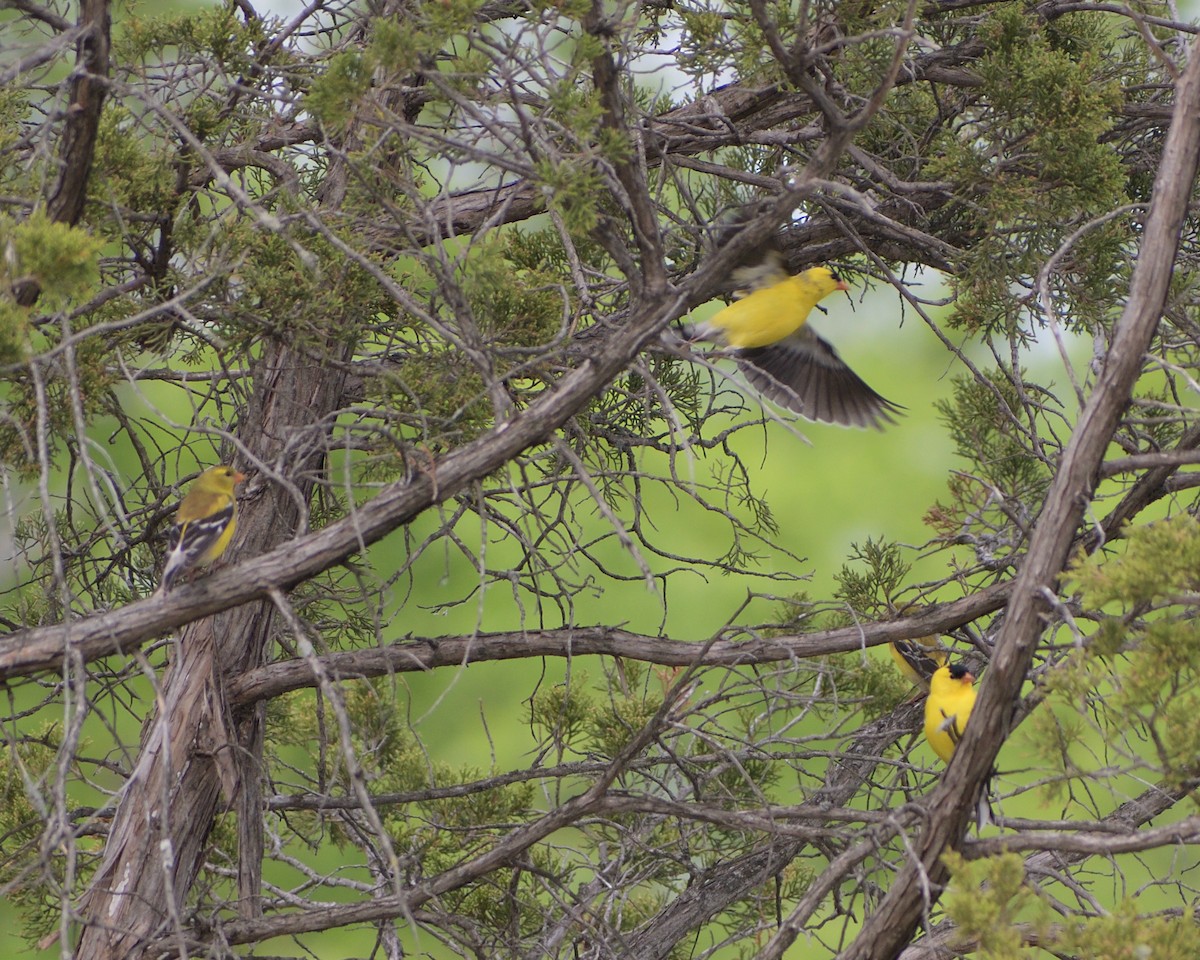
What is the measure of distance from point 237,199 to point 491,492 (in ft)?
3.77

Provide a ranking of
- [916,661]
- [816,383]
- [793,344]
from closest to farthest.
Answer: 1. [916,661]
2. [816,383]
3. [793,344]

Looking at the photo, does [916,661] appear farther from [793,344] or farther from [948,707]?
[793,344]

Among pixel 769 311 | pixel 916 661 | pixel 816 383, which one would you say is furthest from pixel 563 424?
pixel 816 383

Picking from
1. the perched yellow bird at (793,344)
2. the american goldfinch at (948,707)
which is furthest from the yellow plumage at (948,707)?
the perched yellow bird at (793,344)

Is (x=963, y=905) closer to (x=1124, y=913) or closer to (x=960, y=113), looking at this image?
(x=1124, y=913)

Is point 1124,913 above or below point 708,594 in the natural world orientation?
below

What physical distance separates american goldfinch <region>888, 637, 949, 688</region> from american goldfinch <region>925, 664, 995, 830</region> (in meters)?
0.40

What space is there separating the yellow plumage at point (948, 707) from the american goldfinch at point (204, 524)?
6.44 ft

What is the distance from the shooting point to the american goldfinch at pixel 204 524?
3012mm

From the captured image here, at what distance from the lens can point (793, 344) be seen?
16.7ft

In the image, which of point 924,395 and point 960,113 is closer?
point 960,113

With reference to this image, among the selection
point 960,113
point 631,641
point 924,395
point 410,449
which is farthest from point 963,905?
point 924,395

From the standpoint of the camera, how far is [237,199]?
108 inches

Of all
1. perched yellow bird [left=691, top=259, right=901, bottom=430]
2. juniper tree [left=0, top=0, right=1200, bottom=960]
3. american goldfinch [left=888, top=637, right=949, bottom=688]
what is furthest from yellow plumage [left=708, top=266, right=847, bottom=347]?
american goldfinch [left=888, top=637, right=949, bottom=688]
